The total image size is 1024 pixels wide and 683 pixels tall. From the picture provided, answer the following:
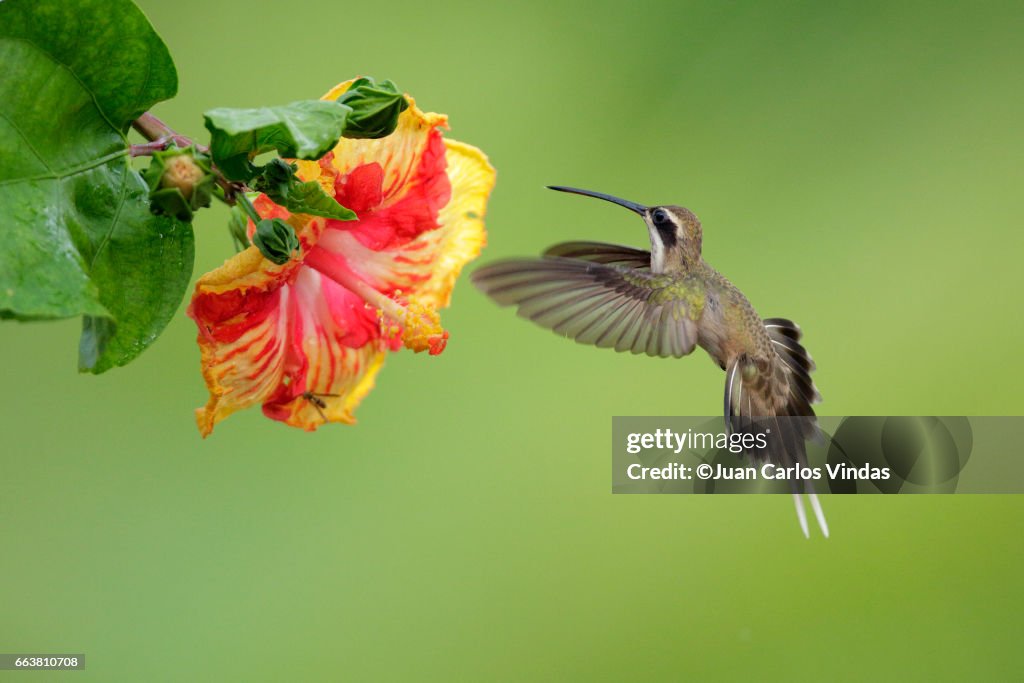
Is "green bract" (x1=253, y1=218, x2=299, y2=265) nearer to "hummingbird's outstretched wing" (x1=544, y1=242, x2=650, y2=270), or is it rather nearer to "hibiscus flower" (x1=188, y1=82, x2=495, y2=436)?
"hibiscus flower" (x1=188, y1=82, x2=495, y2=436)

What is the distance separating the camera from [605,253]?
125 centimetres

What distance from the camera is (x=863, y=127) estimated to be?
2.78m

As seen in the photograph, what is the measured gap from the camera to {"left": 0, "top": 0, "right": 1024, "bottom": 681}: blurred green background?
2.19 m

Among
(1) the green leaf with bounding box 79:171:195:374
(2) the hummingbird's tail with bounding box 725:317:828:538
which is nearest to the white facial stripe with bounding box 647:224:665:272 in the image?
(2) the hummingbird's tail with bounding box 725:317:828:538

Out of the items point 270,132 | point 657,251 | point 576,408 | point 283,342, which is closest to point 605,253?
point 657,251

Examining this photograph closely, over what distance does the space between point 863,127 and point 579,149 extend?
0.78 meters

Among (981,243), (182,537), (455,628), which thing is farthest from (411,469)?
→ (981,243)

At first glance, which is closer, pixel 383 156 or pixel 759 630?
pixel 383 156

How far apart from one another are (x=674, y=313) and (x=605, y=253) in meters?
0.15

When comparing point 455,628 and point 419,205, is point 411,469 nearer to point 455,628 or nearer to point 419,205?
point 455,628

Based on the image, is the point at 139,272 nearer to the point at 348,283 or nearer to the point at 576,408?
the point at 348,283

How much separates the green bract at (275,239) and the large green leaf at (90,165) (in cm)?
6

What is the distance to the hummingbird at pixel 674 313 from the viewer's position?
40.5 inches

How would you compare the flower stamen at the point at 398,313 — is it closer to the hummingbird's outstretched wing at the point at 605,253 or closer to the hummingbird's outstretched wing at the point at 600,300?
the hummingbird's outstretched wing at the point at 600,300
